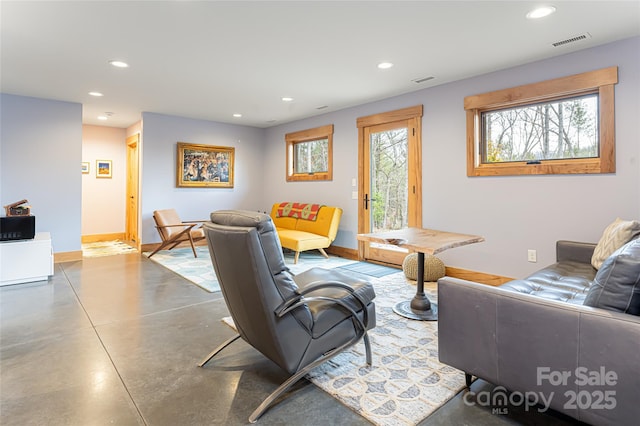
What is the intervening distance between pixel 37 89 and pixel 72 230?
206 cm

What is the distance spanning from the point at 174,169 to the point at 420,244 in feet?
17.3

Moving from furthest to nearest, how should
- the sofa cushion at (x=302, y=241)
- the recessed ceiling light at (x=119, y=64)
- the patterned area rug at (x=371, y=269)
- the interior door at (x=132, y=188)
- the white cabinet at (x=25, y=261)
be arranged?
the interior door at (x=132, y=188), the sofa cushion at (x=302, y=241), the patterned area rug at (x=371, y=269), the white cabinet at (x=25, y=261), the recessed ceiling light at (x=119, y=64)

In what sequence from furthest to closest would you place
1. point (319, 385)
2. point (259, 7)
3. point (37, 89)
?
point (37, 89), point (259, 7), point (319, 385)

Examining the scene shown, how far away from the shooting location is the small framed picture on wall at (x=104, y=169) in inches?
290

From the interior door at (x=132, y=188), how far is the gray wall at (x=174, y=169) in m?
0.67

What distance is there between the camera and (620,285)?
1439 millimetres

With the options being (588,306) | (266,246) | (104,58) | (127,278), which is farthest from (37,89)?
(588,306)

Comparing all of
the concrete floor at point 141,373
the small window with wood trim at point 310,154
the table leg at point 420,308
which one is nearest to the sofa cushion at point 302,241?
the small window with wood trim at point 310,154

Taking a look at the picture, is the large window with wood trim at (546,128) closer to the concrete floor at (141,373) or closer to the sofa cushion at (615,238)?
the sofa cushion at (615,238)

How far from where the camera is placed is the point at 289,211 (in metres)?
6.41

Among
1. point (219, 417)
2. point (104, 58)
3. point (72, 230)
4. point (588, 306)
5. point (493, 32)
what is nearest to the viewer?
point (588, 306)

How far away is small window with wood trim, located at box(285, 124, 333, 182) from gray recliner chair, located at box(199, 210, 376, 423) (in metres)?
4.20

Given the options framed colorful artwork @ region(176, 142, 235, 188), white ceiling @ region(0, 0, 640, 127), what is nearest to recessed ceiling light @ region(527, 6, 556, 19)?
white ceiling @ region(0, 0, 640, 127)

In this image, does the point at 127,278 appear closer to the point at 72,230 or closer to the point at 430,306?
the point at 72,230
